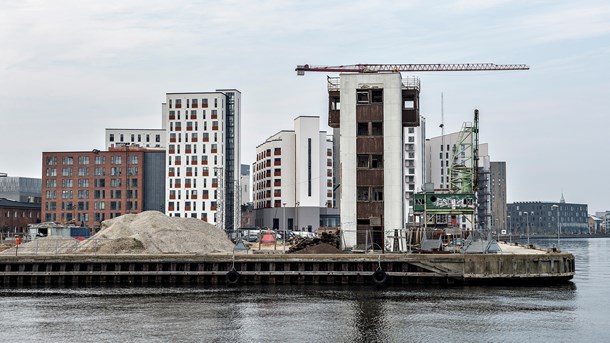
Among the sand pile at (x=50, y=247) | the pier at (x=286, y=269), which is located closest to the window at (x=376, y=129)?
the pier at (x=286, y=269)

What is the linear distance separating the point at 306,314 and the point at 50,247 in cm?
4673

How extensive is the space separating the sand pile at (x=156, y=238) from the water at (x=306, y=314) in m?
12.6

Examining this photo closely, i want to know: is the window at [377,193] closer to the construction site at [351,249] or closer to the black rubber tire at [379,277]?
the construction site at [351,249]

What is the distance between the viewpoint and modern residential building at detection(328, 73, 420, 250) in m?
99.1

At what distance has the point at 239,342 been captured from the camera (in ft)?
152

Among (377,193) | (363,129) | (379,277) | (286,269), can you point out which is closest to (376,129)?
(363,129)

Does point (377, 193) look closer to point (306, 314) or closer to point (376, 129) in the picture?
point (376, 129)

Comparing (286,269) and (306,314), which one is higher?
(286,269)

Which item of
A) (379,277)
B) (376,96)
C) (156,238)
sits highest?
(376,96)

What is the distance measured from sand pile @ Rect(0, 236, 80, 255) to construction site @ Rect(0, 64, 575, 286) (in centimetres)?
15

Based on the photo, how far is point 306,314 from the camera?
57.2 meters

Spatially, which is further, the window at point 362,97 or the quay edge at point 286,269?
the window at point 362,97

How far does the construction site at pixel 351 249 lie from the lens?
77188 mm

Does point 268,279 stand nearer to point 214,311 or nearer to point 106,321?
point 214,311
